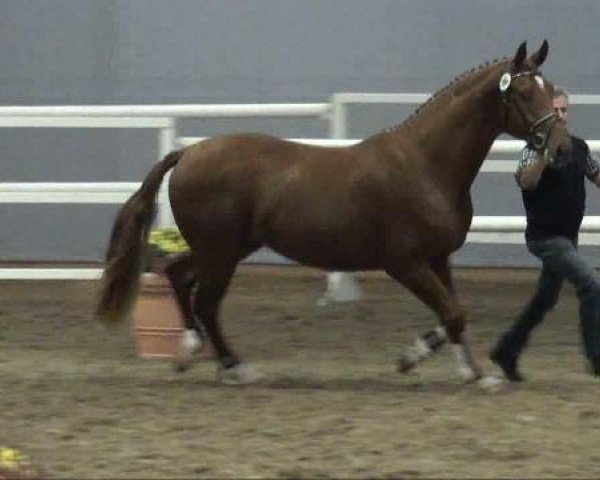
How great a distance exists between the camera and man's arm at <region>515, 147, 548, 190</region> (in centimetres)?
721

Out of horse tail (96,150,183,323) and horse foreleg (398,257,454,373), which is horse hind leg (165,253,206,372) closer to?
horse tail (96,150,183,323)

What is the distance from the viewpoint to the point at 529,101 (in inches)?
286

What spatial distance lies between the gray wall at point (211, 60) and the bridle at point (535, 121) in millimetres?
4967

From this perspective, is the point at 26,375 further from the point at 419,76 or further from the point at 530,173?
the point at 419,76

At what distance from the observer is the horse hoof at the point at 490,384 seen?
7.40 m

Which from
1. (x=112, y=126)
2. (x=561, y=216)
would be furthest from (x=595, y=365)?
(x=112, y=126)

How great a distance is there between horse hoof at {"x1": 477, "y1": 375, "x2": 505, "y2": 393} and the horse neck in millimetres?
961

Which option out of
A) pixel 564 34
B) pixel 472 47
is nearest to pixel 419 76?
pixel 472 47

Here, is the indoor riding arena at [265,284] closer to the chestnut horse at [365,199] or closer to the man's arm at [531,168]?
the chestnut horse at [365,199]

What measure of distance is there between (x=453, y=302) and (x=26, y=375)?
2.40m

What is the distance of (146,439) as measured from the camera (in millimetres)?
6312

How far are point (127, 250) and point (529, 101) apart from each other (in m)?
2.28

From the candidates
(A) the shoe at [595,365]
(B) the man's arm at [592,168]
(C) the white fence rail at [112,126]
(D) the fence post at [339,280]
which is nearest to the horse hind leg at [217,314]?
(A) the shoe at [595,365]

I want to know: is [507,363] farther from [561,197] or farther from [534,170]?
[534,170]
